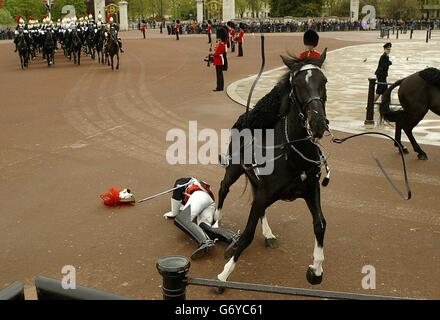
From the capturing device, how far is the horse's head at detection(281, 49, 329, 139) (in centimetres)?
386

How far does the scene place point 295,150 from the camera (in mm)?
4336

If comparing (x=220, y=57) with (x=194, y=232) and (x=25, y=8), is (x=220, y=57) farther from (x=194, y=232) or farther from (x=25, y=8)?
(x=25, y=8)

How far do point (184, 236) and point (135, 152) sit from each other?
393 centimetres

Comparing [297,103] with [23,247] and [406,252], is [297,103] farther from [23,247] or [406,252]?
[23,247]

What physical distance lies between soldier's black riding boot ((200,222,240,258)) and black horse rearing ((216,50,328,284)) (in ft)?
1.72

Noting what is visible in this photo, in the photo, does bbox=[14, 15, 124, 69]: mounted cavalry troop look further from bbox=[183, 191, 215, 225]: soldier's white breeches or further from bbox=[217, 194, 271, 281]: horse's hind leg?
bbox=[217, 194, 271, 281]: horse's hind leg

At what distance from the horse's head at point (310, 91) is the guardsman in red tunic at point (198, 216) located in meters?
1.74

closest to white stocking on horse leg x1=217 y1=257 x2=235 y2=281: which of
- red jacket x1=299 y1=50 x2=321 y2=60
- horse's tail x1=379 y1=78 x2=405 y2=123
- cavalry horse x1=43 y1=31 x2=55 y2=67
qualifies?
red jacket x1=299 y1=50 x2=321 y2=60

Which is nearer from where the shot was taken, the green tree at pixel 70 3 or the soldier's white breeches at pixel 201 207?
the soldier's white breeches at pixel 201 207

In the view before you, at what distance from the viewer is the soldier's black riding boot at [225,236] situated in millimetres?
5156

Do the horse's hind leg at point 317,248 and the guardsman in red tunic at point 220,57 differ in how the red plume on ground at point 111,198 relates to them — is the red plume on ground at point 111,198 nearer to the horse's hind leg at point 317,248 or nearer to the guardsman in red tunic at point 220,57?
the horse's hind leg at point 317,248

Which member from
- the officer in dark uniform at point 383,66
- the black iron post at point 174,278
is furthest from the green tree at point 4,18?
the black iron post at point 174,278
